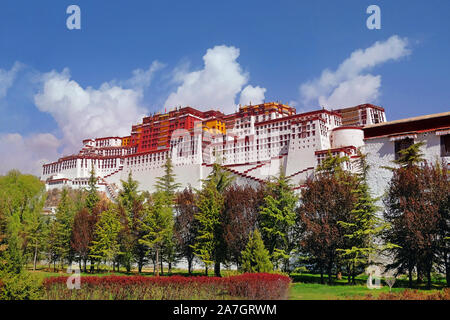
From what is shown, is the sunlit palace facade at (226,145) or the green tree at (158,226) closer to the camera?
the green tree at (158,226)

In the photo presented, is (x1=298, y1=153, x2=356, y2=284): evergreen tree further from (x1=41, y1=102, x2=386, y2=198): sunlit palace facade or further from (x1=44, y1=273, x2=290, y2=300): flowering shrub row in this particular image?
(x1=41, y1=102, x2=386, y2=198): sunlit palace facade

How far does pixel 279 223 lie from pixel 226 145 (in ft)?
174

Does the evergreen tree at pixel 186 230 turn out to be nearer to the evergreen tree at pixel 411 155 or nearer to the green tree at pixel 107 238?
the green tree at pixel 107 238

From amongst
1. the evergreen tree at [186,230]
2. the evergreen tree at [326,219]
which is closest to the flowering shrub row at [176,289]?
the evergreen tree at [326,219]

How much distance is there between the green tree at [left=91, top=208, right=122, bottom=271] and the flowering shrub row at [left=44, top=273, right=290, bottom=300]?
13965 millimetres

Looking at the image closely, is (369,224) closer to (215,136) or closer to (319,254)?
(319,254)

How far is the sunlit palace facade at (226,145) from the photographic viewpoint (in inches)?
2274

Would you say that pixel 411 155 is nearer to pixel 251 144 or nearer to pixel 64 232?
pixel 64 232

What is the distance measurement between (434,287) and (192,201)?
63.7 ft

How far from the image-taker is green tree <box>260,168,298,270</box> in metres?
25.1

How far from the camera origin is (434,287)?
20.5 metres

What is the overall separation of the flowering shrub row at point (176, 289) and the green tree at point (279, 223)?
25.0 ft

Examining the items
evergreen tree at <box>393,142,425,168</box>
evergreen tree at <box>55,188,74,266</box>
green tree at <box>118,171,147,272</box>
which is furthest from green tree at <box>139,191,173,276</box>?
evergreen tree at <box>393,142,425,168</box>

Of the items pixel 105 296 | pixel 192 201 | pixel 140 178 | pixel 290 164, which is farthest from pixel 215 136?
pixel 105 296
